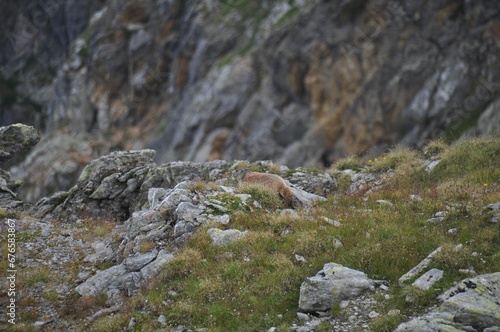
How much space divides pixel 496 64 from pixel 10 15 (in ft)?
359

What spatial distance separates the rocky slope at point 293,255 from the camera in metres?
8.72

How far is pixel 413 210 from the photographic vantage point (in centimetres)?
1248

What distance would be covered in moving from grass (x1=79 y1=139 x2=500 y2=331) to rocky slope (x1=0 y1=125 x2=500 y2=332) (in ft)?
0.10

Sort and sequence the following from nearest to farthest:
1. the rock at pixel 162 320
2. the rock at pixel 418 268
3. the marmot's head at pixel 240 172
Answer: the rock at pixel 162 320 < the rock at pixel 418 268 < the marmot's head at pixel 240 172

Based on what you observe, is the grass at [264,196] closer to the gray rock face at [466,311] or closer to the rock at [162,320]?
the rock at [162,320]

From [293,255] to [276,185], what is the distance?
445 centimetres

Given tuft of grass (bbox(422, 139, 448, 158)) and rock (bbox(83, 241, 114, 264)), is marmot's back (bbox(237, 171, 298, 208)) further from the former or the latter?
tuft of grass (bbox(422, 139, 448, 158))

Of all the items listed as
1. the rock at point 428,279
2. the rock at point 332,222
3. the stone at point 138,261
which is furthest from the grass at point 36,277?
the rock at point 428,279

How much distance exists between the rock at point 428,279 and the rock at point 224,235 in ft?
14.5

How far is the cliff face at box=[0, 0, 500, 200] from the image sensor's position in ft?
146

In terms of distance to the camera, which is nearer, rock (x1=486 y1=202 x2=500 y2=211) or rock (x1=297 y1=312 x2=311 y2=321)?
rock (x1=297 y1=312 x2=311 y2=321)

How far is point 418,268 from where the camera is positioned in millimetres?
9430

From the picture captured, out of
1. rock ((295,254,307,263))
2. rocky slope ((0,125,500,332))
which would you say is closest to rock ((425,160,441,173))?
rocky slope ((0,125,500,332))

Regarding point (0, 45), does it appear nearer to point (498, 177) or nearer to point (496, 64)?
point (496, 64)
